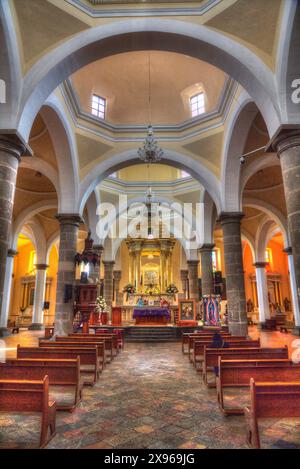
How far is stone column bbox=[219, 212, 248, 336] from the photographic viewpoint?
34.9 ft

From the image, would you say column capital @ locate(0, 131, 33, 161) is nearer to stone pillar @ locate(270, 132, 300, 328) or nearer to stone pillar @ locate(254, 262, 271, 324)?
stone pillar @ locate(270, 132, 300, 328)

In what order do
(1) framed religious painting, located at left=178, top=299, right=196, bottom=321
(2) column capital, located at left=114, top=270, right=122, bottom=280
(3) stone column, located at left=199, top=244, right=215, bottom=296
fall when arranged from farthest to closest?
(2) column capital, located at left=114, top=270, right=122, bottom=280
(1) framed religious painting, located at left=178, top=299, right=196, bottom=321
(3) stone column, located at left=199, top=244, right=215, bottom=296

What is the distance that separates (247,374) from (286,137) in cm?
472

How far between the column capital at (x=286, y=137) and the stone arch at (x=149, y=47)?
421 mm

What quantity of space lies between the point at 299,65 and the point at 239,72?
1440 millimetres

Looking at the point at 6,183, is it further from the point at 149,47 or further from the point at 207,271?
the point at 207,271

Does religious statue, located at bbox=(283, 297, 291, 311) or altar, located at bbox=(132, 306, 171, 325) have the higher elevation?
religious statue, located at bbox=(283, 297, 291, 311)

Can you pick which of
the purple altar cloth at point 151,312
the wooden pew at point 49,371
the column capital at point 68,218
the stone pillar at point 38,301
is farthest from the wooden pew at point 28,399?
the stone pillar at point 38,301

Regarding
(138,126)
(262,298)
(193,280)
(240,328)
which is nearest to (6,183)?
(138,126)

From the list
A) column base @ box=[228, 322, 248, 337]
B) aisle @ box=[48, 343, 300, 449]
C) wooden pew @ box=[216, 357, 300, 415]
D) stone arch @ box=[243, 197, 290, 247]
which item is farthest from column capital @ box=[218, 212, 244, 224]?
wooden pew @ box=[216, 357, 300, 415]

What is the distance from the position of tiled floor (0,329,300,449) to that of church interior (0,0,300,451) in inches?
1.1

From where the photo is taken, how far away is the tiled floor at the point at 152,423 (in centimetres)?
331

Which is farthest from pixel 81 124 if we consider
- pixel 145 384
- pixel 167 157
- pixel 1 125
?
pixel 145 384

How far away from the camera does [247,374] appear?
421 centimetres
